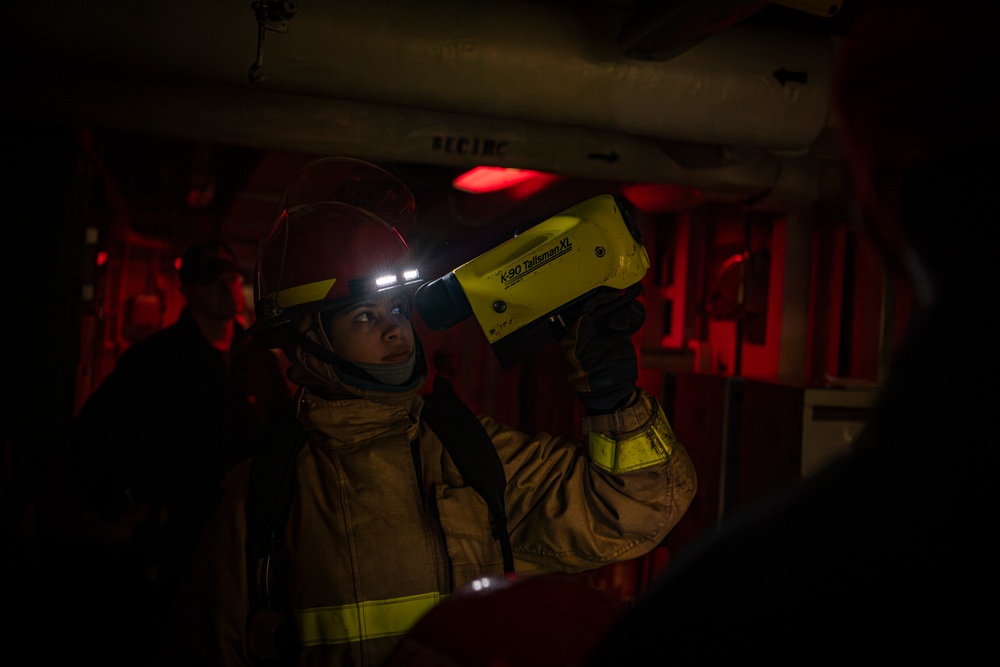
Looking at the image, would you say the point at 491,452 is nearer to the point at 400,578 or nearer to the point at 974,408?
the point at 400,578

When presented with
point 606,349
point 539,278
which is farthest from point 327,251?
point 606,349

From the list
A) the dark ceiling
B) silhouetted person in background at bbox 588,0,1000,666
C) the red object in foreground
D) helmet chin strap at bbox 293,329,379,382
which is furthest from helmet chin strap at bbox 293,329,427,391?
silhouetted person in background at bbox 588,0,1000,666

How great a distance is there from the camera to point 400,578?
1.57 meters

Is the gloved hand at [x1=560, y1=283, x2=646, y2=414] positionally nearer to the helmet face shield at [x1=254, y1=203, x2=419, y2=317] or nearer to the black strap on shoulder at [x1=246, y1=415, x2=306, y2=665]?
the helmet face shield at [x1=254, y1=203, x2=419, y2=317]

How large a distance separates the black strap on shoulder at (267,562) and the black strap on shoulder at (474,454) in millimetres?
368

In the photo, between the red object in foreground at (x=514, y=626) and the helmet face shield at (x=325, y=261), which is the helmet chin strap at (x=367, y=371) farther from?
the red object in foreground at (x=514, y=626)

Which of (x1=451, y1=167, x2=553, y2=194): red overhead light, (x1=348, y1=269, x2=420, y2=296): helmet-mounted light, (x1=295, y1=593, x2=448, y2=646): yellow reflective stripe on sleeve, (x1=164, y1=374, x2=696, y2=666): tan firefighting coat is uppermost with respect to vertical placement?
(x1=451, y1=167, x2=553, y2=194): red overhead light

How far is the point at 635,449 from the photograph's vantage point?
1.58 meters

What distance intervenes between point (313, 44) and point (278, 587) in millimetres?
1440

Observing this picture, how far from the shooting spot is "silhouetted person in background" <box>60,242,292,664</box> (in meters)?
2.81

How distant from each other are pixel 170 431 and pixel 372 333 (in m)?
1.58

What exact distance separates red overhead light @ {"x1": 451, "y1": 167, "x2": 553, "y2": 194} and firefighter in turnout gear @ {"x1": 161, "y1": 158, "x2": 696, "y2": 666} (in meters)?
1.31

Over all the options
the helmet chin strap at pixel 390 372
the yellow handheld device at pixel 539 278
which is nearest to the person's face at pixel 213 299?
the helmet chin strap at pixel 390 372

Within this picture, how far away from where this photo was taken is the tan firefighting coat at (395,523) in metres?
1.53
